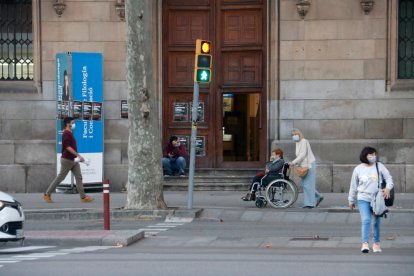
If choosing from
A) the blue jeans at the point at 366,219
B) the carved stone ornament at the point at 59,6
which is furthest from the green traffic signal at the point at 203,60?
the blue jeans at the point at 366,219

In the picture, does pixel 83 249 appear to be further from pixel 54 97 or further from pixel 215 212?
pixel 54 97

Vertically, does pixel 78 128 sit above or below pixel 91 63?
below

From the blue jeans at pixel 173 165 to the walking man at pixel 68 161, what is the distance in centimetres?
311

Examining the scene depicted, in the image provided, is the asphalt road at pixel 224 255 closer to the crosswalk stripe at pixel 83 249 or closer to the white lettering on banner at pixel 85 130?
the crosswalk stripe at pixel 83 249

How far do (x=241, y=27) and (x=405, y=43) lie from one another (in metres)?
4.17

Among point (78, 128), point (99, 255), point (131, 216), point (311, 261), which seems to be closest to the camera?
point (311, 261)

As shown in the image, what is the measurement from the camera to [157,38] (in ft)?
83.4

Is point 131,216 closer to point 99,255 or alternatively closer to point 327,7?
point 99,255

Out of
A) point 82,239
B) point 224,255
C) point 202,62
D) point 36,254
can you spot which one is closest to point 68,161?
point 202,62

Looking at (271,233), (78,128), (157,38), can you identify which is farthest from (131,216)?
(157,38)

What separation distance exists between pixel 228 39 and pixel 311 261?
13034mm

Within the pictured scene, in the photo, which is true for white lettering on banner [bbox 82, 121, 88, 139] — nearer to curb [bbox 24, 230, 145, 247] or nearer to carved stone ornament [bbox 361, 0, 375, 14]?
carved stone ornament [bbox 361, 0, 375, 14]

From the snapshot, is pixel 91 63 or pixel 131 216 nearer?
pixel 131 216

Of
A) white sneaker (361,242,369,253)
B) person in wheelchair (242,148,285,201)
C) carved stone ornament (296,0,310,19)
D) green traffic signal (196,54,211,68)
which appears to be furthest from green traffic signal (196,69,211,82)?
white sneaker (361,242,369,253)
